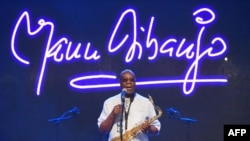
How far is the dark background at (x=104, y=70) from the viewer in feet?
29.3

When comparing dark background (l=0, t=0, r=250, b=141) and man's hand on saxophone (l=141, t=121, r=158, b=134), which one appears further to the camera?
dark background (l=0, t=0, r=250, b=141)

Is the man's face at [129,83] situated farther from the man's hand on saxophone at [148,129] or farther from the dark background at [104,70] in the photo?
the dark background at [104,70]

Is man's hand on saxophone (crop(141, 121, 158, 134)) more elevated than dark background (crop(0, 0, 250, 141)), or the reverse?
dark background (crop(0, 0, 250, 141))

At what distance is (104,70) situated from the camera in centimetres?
899

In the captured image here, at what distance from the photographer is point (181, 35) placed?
354 inches

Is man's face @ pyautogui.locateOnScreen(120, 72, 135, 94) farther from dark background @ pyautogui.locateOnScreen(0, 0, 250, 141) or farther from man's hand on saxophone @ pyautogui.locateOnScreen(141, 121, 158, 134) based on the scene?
dark background @ pyautogui.locateOnScreen(0, 0, 250, 141)

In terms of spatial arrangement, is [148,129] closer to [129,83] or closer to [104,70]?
[129,83]

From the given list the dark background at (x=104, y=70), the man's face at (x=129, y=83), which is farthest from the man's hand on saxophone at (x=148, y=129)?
the dark background at (x=104, y=70)

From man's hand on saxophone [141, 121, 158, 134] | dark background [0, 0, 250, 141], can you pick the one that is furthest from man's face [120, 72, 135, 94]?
dark background [0, 0, 250, 141]

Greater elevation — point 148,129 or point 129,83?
point 129,83

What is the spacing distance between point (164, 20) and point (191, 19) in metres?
0.47

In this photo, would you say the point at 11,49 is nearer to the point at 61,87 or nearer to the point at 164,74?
the point at 61,87

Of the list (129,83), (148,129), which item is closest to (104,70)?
(129,83)

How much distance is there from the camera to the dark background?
29.3ft
